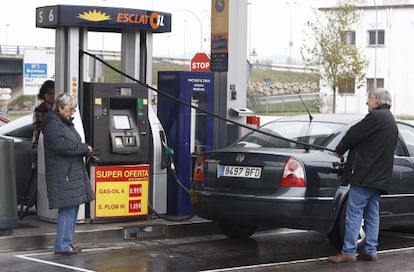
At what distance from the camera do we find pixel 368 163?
8.23 m

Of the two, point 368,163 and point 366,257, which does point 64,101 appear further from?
point 366,257

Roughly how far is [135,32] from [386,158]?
13.1ft

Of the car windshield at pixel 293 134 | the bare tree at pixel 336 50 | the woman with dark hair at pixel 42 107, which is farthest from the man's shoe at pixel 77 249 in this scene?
the bare tree at pixel 336 50

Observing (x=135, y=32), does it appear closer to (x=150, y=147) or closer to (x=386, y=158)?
(x=150, y=147)

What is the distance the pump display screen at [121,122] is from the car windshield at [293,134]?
1494 millimetres

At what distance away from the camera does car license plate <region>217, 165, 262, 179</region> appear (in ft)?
28.0

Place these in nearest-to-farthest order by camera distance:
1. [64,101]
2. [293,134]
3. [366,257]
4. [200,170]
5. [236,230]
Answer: [64,101] → [366,257] → [200,170] → [293,134] → [236,230]

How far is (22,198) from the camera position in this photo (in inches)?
411

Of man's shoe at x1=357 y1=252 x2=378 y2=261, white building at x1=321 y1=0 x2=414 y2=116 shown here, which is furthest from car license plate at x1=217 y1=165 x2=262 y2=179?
white building at x1=321 y1=0 x2=414 y2=116

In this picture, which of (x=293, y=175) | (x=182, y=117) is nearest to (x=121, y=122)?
(x=182, y=117)

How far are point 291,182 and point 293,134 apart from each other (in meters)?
Answer: 1.14

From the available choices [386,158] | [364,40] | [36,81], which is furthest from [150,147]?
[364,40]

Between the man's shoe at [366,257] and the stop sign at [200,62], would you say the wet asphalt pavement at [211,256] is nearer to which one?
the man's shoe at [366,257]

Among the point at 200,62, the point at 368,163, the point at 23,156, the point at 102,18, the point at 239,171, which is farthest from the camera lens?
the point at 200,62
